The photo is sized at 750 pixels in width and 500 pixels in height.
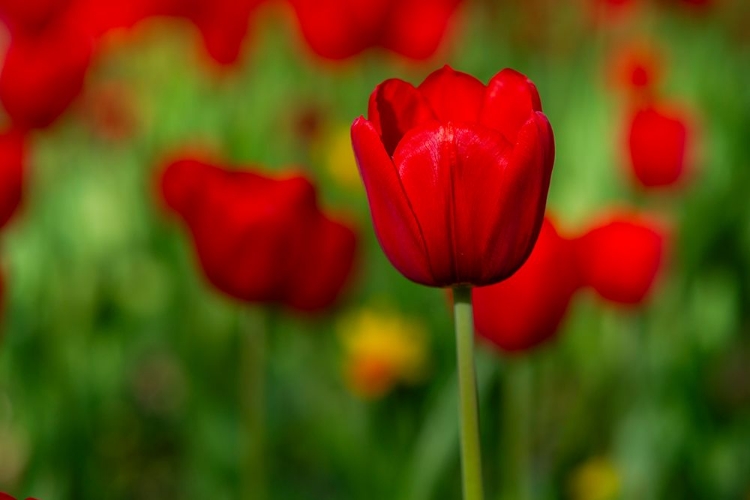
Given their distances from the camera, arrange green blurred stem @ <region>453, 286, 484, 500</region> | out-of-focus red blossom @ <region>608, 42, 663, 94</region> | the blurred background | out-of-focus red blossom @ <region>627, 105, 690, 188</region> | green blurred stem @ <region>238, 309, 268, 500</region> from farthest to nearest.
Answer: out-of-focus red blossom @ <region>608, 42, 663, 94</region>
out-of-focus red blossom @ <region>627, 105, 690, 188</region>
the blurred background
green blurred stem @ <region>238, 309, 268, 500</region>
green blurred stem @ <region>453, 286, 484, 500</region>

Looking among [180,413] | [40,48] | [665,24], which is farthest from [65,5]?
[665,24]

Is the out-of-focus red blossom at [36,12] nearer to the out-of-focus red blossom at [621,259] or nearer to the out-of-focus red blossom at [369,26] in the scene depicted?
the out-of-focus red blossom at [369,26]

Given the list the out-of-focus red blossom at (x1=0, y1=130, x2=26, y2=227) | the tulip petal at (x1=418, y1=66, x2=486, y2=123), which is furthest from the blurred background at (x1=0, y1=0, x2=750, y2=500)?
the tulip petal at (x1=418, y1=66, x2=486, y2=123)

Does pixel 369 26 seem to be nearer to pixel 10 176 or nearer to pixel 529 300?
pixel 10 176

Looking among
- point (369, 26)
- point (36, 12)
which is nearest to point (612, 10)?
point (369, 26)

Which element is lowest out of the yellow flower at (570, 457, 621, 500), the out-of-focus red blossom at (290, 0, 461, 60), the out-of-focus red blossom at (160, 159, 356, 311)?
the yellow flower at (570, 457, 621, 500)

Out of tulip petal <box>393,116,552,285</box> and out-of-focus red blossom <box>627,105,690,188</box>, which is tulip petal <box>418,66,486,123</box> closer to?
tulip petal <box>393,116,552,285</box>

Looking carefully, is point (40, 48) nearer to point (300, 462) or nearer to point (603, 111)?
point (300, 462)
